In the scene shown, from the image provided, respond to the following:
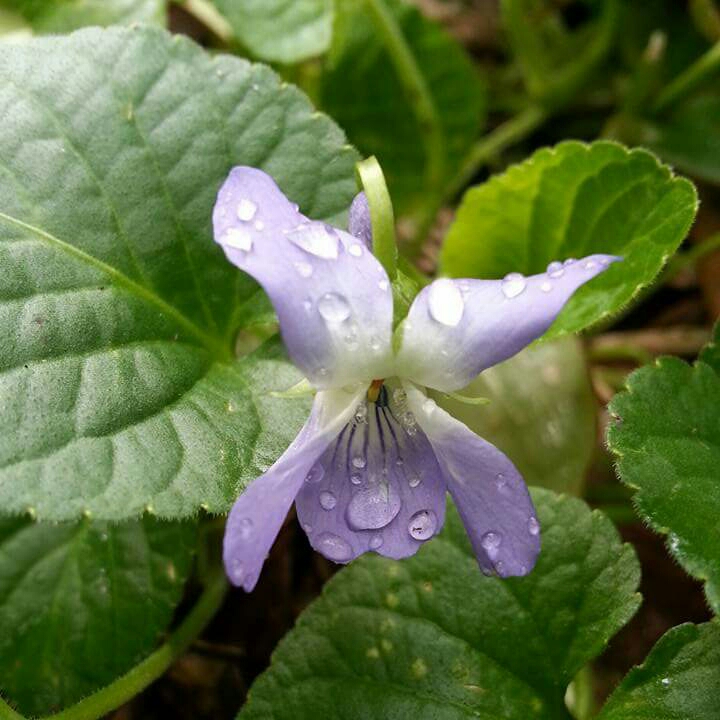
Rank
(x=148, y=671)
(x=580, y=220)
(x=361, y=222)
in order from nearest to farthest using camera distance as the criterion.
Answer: (x=361, y=222) < (x=148, y=671) < (x=580, y=220)

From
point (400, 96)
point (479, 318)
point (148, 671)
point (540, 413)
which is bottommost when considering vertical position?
point (148, 671)

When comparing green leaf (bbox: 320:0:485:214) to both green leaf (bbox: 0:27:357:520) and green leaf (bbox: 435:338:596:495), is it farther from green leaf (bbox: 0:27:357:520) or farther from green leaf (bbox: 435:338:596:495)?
green leaf (bbox: 0:27:357:520)

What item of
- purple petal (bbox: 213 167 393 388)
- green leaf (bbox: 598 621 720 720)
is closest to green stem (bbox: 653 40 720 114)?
green leaf (bbox: 598 621 720 720)

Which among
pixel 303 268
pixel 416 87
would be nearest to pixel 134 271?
pixel 303 268

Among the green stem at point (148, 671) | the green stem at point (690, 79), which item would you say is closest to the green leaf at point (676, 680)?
the green stem at point (148, 671)

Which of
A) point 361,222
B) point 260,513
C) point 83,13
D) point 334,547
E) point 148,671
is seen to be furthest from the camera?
point 83,13

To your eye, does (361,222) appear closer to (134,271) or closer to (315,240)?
(315,240)
